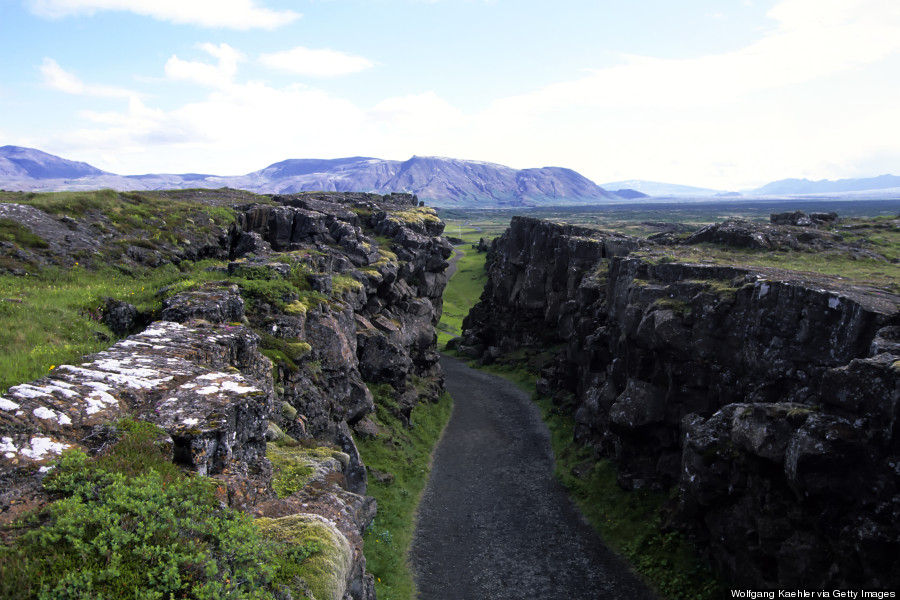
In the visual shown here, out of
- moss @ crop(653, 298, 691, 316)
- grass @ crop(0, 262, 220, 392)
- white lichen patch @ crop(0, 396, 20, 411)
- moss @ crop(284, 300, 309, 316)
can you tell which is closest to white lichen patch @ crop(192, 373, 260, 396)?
white lichen patch @ crop(0, 396, 20, 411)

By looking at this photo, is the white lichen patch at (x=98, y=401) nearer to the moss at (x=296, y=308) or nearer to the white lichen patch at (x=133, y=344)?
the white lichen patch at (x=133, y=344)

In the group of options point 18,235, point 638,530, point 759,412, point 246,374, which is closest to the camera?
point 246,374

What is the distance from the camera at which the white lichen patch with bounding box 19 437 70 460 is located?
1132cm

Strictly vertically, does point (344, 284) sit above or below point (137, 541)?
above

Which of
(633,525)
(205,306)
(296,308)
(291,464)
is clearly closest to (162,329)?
(205,306)

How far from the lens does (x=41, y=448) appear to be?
455 inches

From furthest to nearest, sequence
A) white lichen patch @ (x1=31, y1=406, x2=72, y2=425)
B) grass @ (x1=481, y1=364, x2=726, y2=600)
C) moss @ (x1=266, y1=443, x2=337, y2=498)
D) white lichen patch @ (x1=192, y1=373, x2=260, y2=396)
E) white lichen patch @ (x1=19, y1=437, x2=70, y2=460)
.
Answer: grass @ (x1=481, y1=364, x2=726, y2=600) → moss @ (x1=266, y1=443, x2=337, y2=498) → white lichen patch @ (x1=192, y1=373, x2=260, y2=396) → white lichen patch @ (x1=31, y1=406, x2=72, y2=425) → white lichen patch @ (x1=19, y1=437, x2=70, y2=460)

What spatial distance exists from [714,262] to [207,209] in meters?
51.3

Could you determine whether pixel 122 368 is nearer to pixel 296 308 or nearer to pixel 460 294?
pixel 296 308

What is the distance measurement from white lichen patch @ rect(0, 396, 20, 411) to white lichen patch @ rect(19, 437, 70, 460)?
1266 millimetres

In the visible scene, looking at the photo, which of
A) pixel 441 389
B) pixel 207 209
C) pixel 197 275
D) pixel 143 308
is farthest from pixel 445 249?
pixel 143 308

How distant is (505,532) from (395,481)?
9.27 metres

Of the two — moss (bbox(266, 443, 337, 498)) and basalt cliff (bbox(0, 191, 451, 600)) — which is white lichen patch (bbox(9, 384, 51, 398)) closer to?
basalt cliff (bbox(0, 191, 451, 600))

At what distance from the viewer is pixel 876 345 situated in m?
23.2
